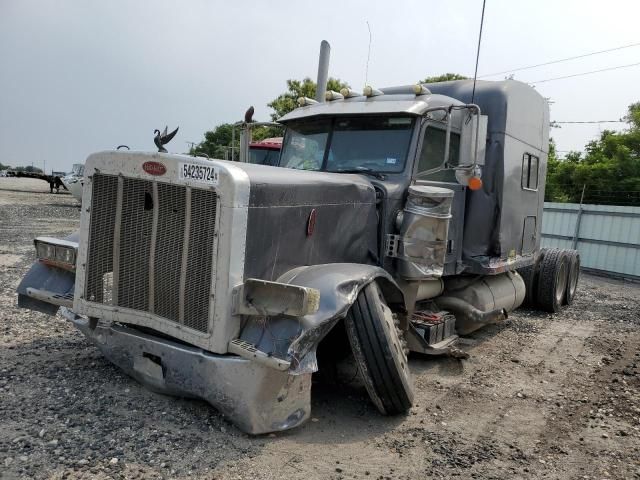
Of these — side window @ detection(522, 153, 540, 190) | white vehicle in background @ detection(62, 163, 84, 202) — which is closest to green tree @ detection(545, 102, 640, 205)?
side window @ detection(522, 153, 540, 190)

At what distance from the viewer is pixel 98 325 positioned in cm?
405

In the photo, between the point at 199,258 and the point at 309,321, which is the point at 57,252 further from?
the point at 309,321

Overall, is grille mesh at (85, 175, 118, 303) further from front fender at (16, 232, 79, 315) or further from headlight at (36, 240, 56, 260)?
headlight at (36, 240, 56, 260)

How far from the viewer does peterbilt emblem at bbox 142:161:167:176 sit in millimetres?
3619

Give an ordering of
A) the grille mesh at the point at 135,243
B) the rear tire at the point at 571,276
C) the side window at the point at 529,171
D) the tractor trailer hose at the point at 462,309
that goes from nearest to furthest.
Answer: the grille mesh at the point at 135,243 → the tractor trailer hose at the point at 462,309 → the side window at the point at 529,171 → the rear tire at the point at 571,276

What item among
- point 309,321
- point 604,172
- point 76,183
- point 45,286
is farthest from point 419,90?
A: point 76,183

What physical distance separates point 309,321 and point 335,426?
3.36 ft

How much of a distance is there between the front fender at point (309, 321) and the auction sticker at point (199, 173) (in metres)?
0.84

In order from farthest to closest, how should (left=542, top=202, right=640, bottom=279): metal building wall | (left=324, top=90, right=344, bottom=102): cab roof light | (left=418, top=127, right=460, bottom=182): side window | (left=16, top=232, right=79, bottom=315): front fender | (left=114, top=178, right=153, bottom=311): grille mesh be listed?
(left=542, top=202, right=640, bottom=279): metal building wall → (left=324, top=90, right=344, bottom=102): cab roof light → (left=418, top=127, right=460, bottom=182): side window → (left=16, top=232, right=79, bottom=315): front fender → (left=114, top=178, right=153, bottom=311): grille mesh

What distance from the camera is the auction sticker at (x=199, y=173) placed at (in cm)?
342

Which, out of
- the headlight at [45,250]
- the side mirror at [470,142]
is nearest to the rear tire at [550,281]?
the side mirror at [470,142]

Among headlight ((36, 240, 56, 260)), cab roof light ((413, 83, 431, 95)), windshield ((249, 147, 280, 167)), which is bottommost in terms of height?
headlight ((36, 240, 56, 260))

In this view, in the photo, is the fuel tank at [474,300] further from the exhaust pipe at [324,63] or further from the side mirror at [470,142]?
the exhaust pipe at [324,63]

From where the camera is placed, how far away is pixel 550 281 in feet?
28.5
